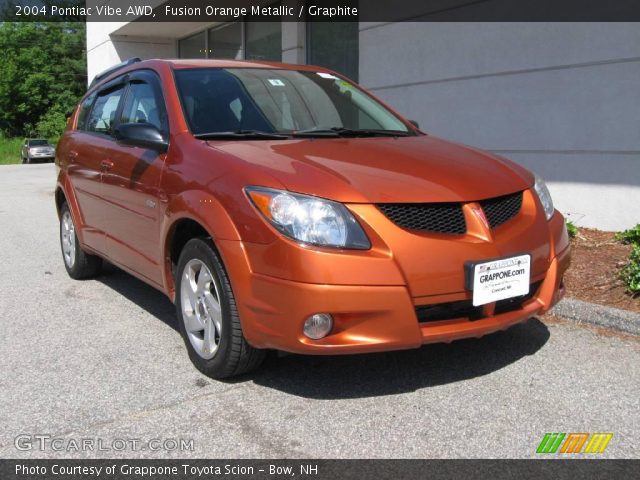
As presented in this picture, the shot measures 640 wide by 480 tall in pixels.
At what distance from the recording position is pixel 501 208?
345 centimetres

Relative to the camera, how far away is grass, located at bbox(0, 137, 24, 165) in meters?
47.9

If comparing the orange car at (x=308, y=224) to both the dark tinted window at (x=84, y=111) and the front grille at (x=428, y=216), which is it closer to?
the front grille at (x=428, y=216)

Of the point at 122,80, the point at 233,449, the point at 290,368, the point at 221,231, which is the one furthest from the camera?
the point at 122,80

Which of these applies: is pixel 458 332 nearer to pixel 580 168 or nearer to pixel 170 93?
pixel 170 93

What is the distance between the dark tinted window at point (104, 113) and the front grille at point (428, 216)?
8.99ft

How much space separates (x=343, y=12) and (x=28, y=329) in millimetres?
7451

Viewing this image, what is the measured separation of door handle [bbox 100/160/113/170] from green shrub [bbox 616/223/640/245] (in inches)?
170

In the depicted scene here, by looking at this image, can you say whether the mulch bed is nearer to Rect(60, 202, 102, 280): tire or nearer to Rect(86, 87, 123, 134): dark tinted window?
Rect(86, 87, 123, 134): dark tinted window

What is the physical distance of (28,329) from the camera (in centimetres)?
461

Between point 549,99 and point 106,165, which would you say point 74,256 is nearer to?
point 106,165

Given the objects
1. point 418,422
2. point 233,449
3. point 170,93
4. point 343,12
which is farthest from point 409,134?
point 343,12

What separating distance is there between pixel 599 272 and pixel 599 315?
36.0 inches

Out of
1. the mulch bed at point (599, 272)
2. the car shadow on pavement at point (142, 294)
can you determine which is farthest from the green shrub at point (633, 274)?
the car shadow on pavement at point (142, 294)

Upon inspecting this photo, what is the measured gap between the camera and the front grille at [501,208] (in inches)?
132
